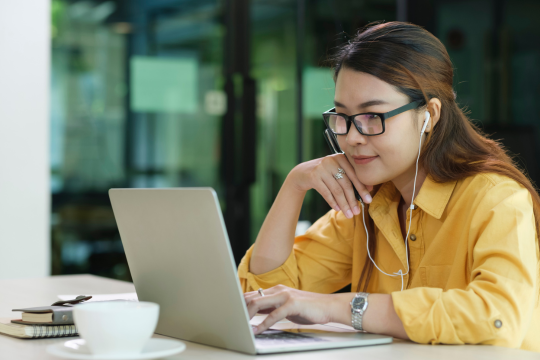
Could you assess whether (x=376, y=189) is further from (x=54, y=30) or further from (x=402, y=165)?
(x=54, y=30)

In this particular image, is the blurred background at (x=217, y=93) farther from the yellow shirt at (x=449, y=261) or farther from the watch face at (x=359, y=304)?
the watch face at (x=359, y=304)

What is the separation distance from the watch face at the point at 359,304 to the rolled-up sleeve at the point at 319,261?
0.48 metres

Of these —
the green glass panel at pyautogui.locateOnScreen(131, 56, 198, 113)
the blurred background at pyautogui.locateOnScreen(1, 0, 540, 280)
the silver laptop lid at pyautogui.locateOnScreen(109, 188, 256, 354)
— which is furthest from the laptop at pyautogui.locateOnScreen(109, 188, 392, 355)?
the green glass panel at pyautogui.locateOnScreen(131, 56, 198, 113)

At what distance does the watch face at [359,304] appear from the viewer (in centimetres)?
102

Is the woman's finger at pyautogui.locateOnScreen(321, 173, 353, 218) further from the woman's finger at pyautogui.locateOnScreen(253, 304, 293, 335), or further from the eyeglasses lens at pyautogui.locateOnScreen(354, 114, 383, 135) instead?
the woman's finger at pyautogui.locateOnScreen(253, 304, 293, 335)

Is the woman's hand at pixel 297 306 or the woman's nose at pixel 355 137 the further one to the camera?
the woman's nose at pixel 355 137

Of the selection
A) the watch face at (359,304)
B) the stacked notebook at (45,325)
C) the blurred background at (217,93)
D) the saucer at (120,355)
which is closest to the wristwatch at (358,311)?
the watch face at (359,304)

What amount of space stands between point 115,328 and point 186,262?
194 mm

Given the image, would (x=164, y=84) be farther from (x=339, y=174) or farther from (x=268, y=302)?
(x=268, y=302)

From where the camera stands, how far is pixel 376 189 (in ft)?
4.93

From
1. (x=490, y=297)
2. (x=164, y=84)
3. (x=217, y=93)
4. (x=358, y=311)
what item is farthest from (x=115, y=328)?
(x=217, y=93)

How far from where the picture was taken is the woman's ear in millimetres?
1343

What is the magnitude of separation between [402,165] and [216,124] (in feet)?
8.96

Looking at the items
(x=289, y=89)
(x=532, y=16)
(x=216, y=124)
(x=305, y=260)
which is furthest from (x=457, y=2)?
(x=305, y=260)
